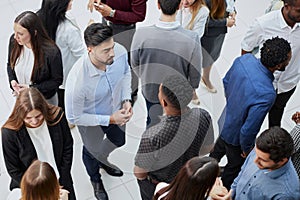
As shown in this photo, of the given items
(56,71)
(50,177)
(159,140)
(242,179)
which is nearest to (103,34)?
(56,71)

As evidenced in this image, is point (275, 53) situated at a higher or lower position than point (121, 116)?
higher

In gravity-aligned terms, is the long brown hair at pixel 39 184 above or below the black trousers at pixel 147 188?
above

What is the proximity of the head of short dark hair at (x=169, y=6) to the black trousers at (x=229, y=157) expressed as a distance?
1.05 meters

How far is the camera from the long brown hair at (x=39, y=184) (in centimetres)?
281

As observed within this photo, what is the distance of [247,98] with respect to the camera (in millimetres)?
3504

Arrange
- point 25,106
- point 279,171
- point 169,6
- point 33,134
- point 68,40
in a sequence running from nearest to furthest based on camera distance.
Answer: point 279,171, point 25,106, point 33,134, point 169,6, point 68,40

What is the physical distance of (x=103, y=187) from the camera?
14.0ft

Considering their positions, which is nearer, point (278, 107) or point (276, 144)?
point (276, 144)

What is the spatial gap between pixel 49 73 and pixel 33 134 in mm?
715

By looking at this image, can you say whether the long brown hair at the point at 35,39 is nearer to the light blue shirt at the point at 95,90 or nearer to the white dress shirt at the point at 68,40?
the white dress shirt at the point at 68,40

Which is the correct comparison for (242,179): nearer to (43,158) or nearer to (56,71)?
(43,158)

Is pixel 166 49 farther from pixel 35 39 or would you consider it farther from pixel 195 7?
pixel 35 39

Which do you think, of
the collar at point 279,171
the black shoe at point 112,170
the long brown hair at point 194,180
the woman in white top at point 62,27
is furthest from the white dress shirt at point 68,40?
the collar at point 279,171

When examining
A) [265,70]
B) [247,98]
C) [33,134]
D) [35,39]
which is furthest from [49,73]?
[265,70]
